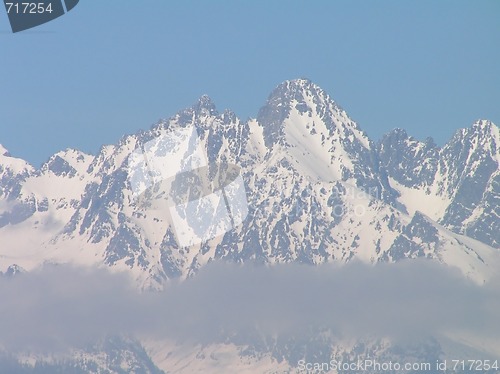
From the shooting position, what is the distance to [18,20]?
86938 mm

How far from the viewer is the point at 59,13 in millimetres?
86625

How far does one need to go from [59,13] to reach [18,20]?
2.33 m
